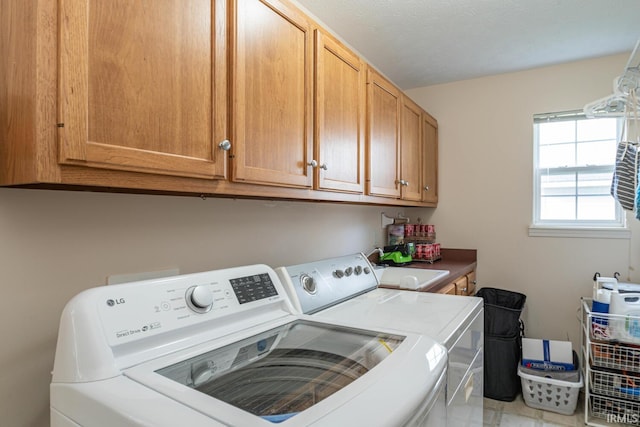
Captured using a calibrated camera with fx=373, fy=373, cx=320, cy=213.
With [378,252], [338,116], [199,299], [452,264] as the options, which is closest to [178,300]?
[199,299]

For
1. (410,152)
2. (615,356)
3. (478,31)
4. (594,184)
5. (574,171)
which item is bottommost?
(615,356)

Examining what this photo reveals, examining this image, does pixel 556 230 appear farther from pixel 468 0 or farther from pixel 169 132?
pixel 169 132

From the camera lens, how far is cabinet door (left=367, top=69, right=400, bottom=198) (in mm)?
1980

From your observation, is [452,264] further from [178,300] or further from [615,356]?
[178,300]

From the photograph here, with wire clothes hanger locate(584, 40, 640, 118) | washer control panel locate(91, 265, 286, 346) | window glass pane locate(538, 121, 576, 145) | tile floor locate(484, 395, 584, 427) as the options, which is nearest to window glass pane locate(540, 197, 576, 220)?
window glass pane locate(538, 121, 576, 145)

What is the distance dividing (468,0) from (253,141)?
58.7 inches

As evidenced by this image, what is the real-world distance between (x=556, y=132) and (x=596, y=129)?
0.82 feet

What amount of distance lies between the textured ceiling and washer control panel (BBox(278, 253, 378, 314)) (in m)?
1.35

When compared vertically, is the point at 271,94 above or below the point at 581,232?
above

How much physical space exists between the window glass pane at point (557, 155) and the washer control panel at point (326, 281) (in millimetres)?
1944

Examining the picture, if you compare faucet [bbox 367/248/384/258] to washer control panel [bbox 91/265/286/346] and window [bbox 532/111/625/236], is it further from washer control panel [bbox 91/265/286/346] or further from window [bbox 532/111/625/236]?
washer control panel [bbox 91/265/286/346]

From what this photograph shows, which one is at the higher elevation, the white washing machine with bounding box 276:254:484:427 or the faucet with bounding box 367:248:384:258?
the faucet with bounding box 367:248:384:258

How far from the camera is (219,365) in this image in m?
0.89

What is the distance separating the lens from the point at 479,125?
311 centimetres
